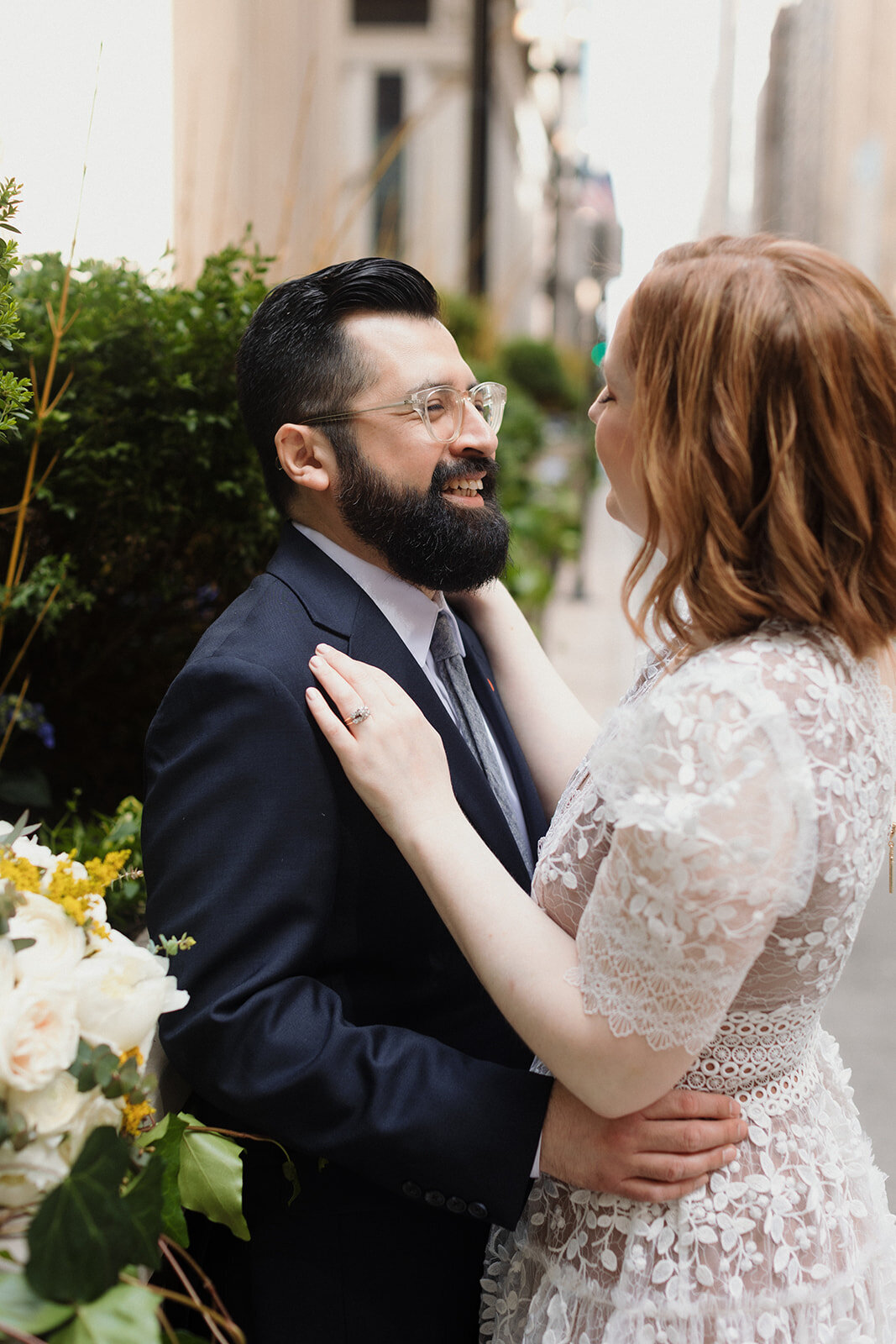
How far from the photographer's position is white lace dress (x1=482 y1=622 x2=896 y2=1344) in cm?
137

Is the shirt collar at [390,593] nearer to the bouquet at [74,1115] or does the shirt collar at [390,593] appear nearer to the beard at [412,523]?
the beard at [412,523]

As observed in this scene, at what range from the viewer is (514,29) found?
24.0m

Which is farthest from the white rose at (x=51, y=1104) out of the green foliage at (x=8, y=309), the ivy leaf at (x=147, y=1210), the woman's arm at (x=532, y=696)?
the woman's arm at (x=532, y=696)

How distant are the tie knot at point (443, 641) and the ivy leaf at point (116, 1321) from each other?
136 centimetres

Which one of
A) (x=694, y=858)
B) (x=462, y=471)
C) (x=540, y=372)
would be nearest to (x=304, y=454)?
(x=462, y=471)

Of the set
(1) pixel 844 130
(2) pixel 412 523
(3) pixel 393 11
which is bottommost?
(2) pixel 412 523

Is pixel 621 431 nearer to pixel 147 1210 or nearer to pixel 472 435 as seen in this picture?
pixel 472 435

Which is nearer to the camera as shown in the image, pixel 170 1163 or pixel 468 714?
pixel 170 1163

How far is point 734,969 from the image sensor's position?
4.57 ft

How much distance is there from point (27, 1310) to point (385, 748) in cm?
84

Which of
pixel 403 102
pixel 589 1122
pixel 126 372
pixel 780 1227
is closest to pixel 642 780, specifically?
pixel 589 1122

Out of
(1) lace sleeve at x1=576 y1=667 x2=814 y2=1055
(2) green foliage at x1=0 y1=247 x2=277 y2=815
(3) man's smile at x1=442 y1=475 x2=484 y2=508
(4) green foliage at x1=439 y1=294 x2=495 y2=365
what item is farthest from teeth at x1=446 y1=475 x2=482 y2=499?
(4) green foliage at x1=439 y1=294 x2=495 y2=365

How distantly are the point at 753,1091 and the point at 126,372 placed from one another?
7.89ft

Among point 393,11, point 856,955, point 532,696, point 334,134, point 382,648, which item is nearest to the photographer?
point 382,648
